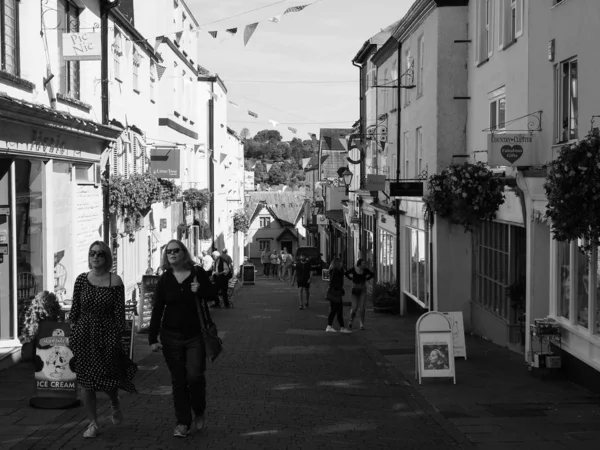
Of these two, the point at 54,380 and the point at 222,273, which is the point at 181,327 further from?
the point at 222,273

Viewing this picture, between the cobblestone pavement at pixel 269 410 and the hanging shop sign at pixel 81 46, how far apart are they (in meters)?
5.09

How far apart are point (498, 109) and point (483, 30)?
2.04m

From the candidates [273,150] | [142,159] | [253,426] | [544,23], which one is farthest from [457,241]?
[273,150]

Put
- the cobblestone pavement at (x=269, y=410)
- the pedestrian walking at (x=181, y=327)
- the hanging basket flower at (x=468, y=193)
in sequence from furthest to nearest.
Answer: the hanging basket flower at (x=468, y=193) → the cobblestone pavement at (x=269, y=410) → the pedestrian walking at (x=181, y=327)

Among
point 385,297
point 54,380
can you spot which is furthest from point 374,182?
point 54,380

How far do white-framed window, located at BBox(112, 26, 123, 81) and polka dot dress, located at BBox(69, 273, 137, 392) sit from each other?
39.9ft

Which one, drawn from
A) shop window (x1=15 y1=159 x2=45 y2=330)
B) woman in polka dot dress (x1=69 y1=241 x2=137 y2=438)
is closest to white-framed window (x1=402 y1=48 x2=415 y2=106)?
shop window (x1=15 y1=159 x2=45 y2=330)

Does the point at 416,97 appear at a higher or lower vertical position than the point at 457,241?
higher

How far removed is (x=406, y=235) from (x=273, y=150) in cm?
11820

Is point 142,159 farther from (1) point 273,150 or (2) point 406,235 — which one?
(1) point 273,150

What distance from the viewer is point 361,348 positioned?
598 inches

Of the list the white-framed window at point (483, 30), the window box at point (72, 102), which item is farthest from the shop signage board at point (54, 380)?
the white-framed window at point (483, 30)

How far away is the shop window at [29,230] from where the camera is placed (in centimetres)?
1205

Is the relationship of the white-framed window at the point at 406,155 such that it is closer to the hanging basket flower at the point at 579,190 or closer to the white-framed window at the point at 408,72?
the white-framed window at the point at 408,72
